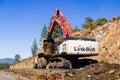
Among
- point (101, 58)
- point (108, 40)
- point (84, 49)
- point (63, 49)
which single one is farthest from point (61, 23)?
point (108, 40)

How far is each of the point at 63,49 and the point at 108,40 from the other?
17987 mm

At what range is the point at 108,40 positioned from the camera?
49.0 metres

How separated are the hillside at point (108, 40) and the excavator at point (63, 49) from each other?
966 cm

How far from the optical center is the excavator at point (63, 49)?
31.0 meters

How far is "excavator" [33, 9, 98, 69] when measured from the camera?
31.0m

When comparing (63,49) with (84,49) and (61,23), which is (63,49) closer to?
(84,49)

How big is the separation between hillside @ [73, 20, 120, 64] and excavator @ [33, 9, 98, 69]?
31.7 ft

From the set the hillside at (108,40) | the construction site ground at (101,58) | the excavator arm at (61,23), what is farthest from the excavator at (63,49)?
the hillside at (108,40)

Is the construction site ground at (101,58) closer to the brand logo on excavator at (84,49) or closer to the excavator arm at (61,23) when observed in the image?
the brand logo on excavator at (84,49)

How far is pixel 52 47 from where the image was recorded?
3747 cm

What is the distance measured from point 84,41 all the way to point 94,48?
1.43m

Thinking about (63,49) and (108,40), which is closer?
(63,49)

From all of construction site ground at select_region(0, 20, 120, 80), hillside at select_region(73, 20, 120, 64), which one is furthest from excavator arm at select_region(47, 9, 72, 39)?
hillside at select_region(73, 20, 120, 64)

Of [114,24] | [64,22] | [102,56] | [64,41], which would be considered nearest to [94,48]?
[64,41]
